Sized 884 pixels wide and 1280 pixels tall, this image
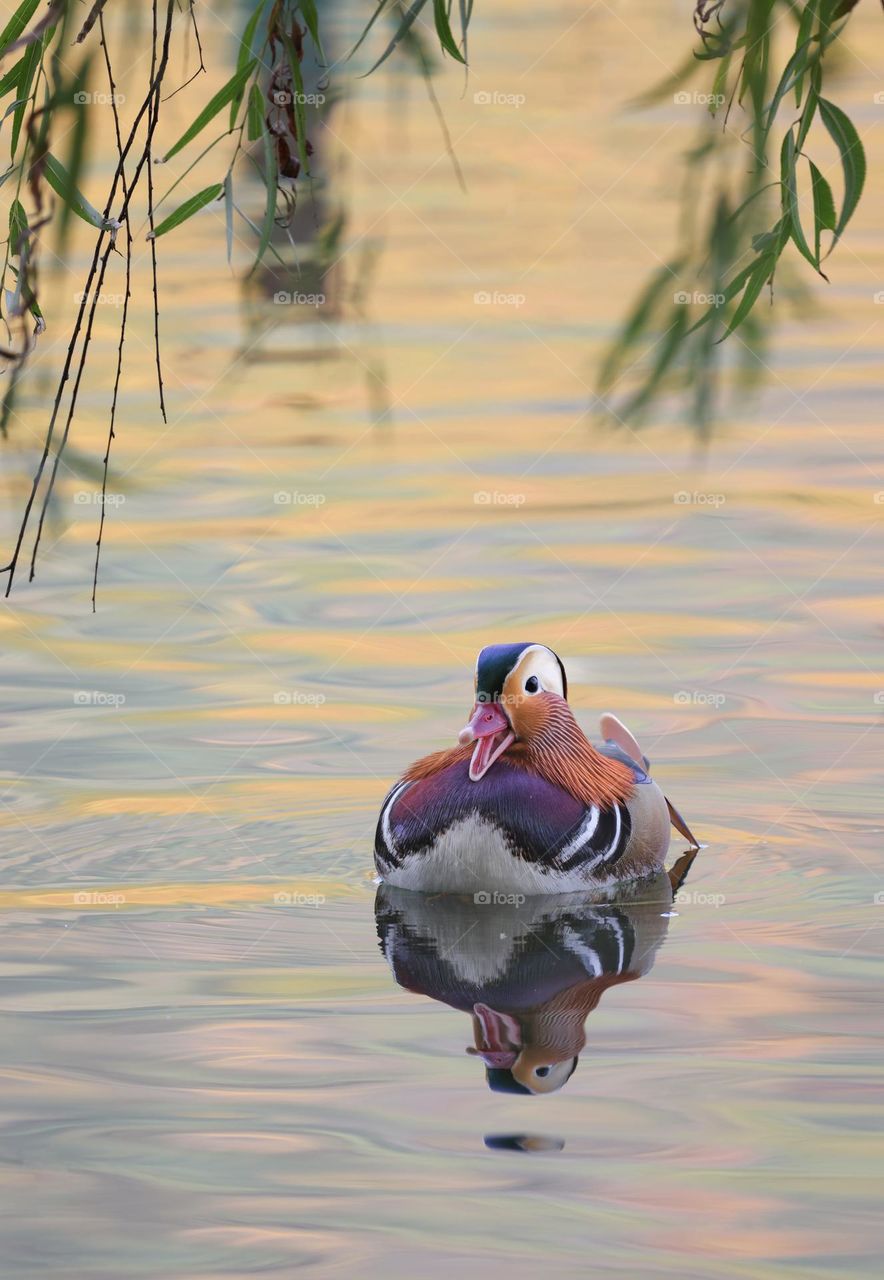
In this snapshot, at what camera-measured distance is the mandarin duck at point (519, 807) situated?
7.21 meters

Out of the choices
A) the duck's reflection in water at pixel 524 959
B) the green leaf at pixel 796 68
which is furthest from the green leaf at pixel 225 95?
the duck's reflection in water at pixel 524 959

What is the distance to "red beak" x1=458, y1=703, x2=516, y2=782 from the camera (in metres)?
7.32

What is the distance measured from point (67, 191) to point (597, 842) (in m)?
3.68

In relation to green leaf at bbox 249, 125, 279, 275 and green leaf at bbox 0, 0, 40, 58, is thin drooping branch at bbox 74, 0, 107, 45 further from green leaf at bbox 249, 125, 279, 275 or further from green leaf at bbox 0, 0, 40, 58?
green leaf at bbox 249, 125, 279, 275

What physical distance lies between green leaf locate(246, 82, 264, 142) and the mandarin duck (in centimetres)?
309

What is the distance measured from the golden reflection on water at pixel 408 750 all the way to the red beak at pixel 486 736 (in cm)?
52

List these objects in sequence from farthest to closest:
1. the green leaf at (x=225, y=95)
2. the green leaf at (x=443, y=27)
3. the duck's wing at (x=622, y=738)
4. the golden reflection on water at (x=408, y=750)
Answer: the duck's wing at (x=622, y=738), the golden reflection on water at (x=408, y=750), the green leaf at (x=225, y=95), the green leaf at (x=443, y=27)

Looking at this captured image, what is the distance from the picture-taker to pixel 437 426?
12.2m

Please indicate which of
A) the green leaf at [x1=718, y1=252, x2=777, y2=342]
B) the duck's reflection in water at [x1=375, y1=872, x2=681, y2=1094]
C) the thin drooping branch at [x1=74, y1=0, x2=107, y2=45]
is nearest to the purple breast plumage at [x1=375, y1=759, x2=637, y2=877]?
the duck's reflection in water at [x1=375, y1=872, x2=681, y2=1094]

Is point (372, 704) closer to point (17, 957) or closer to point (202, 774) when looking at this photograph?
point (202, 774)

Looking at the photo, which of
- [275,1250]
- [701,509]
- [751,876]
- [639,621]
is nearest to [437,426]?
[701,509]

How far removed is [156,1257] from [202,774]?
3.58m

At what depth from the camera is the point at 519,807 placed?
732 centimetres

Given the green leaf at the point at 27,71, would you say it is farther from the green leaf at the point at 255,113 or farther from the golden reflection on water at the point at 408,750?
the golden reflection on water at the point at 408,750
